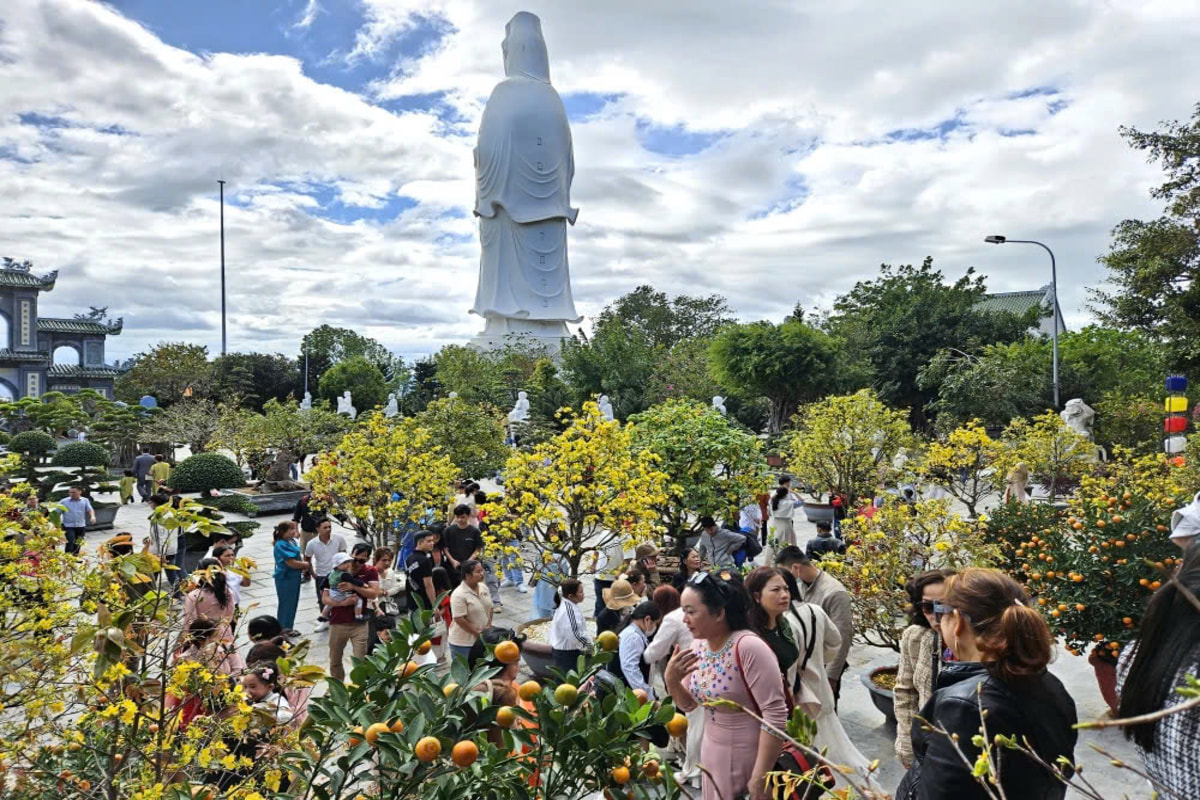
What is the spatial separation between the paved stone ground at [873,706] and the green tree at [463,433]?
3.32 m

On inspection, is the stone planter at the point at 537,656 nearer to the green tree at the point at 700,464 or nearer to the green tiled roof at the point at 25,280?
the green tree at the point at 700,464

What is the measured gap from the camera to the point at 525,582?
9438 mm

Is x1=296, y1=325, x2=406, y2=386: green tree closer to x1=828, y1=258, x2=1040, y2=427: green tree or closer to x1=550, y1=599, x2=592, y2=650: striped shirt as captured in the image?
x1=828, y1=258, x2=1040, y2=427: green tree

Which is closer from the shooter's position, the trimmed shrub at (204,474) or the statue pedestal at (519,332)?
the trimmed shrub at (204,474)

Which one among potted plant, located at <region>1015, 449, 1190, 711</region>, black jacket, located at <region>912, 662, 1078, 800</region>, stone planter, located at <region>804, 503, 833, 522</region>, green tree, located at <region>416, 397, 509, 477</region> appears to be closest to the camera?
black jacket, located at <region>912, 662, 1078, 800</region>

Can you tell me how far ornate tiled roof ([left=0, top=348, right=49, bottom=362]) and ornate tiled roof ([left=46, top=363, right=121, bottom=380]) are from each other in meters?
1.38

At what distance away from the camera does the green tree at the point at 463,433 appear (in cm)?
1230

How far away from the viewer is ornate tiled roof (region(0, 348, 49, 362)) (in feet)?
118

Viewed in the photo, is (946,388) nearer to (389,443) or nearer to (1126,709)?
(389,443)

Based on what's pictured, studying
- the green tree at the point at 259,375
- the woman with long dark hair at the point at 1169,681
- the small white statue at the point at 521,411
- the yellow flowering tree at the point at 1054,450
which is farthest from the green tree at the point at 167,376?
the woman with long dark hair at the point at 1169,681

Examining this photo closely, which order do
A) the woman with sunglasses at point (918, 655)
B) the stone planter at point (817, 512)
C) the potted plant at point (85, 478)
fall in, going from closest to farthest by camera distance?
the woman with sunglasses at point (918, 655) < the potted plant at point (85, 478) < the stone planter at point (817, 512)

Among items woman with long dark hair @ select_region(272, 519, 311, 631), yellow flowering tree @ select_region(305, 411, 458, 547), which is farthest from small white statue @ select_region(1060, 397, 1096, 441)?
woman with long dark hair @ select_region(272, 519, 311, 631)

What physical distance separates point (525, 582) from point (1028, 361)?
18.5 meters

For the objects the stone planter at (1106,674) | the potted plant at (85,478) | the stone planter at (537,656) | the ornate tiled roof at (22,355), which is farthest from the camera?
the ornate tiled roof at (22,355)
